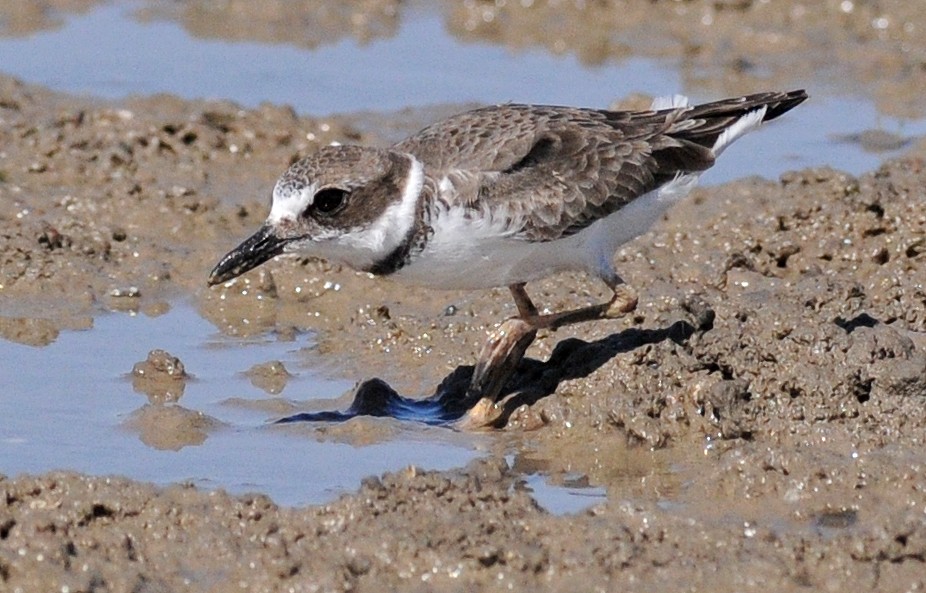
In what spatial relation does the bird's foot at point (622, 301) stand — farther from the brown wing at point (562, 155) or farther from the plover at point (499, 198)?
the brown wing at point (562, 155)

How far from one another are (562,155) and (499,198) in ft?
2.06

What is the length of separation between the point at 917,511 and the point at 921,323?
257 centimetres

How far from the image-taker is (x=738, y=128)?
Result: 9.71 m

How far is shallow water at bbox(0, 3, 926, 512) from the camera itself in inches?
319

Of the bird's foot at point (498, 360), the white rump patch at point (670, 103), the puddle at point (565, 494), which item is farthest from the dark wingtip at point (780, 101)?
the puddle at point (565, 494)

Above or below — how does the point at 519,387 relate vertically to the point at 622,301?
below

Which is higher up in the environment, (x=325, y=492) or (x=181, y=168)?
(x=181, y=168)

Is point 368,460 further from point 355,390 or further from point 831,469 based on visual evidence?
point 831,469

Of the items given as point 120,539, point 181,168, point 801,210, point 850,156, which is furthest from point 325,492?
point 850,156

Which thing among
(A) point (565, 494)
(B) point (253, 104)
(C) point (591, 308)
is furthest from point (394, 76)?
(A) point (565, 494)

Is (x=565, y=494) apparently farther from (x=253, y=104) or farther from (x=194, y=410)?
(x=253, y=104)

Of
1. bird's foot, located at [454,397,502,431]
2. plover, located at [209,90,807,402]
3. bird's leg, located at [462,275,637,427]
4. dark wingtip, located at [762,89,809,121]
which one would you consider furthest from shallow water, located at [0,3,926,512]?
dark wingtip, located at [762,89,809,121]

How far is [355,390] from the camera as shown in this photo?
9055 mm

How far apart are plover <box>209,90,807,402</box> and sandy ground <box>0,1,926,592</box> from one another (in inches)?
22.0
